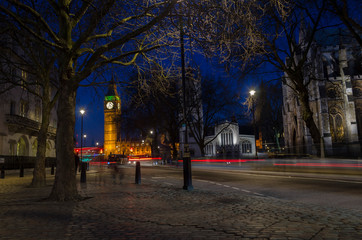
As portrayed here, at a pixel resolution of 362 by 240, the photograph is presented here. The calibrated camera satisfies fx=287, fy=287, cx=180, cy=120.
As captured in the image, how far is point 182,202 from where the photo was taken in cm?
779

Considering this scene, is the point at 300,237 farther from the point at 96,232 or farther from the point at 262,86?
the point at 262,86

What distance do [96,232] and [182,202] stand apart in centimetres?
332

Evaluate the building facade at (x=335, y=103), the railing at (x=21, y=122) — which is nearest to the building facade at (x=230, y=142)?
the building facade at (x=335, y=103)

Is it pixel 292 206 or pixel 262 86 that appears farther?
pixel 262 86

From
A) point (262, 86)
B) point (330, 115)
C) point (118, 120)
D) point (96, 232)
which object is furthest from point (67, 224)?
point (330, 115)

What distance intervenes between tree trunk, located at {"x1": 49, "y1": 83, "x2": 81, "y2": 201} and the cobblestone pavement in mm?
551

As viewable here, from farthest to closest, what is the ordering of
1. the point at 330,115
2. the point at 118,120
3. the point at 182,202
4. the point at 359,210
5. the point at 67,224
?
the point at 330,115, the point at 118,120, the point at 182,202, the point at 359,210, the point at 67,224

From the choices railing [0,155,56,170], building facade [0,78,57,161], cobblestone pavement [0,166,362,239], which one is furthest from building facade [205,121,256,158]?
cobblestone pavement [0,166,362,239]

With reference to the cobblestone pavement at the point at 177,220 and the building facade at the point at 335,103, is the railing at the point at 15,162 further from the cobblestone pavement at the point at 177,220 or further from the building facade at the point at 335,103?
A: the building facade at the point at 335,103

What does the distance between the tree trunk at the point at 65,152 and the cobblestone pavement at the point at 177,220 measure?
21.7 inches

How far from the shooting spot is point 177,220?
18.4 ft

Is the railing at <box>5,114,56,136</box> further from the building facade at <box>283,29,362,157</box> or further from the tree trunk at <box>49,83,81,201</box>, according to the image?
the building facade at <box>283,29,362,157</box>

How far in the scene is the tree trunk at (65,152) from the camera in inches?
329

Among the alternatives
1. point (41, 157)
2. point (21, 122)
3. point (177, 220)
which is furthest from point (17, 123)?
point (177, 220)
